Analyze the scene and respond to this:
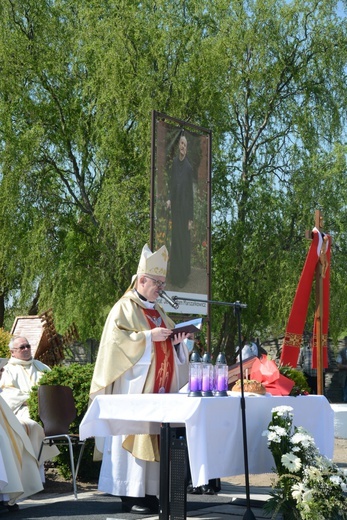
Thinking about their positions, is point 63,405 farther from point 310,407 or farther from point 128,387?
point 310,407

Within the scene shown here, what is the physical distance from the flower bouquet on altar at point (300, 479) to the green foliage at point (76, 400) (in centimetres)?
341

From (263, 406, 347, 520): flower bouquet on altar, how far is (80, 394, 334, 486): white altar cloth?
25 cm

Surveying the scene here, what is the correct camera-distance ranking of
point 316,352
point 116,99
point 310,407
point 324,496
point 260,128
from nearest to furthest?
point 324,496, point 310,407, point 316,352, point 116,99, point 260,128

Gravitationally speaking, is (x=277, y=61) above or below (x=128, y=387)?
above

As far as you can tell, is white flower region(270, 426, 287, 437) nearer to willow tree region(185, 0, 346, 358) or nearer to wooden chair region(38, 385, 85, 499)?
wooden chair region(38, 385, 85, 499)

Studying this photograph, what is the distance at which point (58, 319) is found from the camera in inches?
822

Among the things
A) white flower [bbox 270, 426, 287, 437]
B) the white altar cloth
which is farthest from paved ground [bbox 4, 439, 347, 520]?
white flower [bbox 270, 426, 287, 437]

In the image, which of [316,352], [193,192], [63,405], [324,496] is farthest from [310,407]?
[193,192]

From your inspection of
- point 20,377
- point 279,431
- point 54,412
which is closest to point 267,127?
point 20,377

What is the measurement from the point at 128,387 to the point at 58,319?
1287 centimetres

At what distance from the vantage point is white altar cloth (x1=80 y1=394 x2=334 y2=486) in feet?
21.7

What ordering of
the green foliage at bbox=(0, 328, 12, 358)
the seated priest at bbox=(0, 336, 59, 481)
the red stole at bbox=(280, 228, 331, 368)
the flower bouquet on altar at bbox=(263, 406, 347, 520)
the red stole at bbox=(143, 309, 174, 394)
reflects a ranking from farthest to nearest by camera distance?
the green foliage at bbox=(0, 328, 12, 358)
the red stole at bbox=(280, 228, 331, 368)
the seated priest at bbox=(0, 336, 59, 481)
the red stole at bbox=(143, 309, 174, 394)
the flower bouquet on altar at bbox=(263, 406, 347, 520)

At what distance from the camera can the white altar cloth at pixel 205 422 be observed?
661 cm

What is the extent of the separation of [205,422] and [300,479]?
0.81 metres
